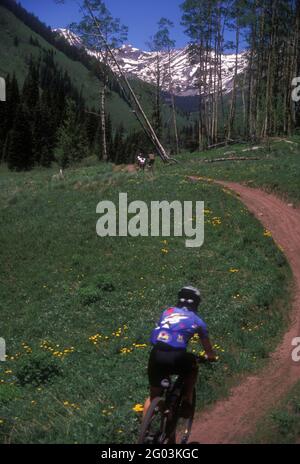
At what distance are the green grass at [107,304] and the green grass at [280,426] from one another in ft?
4.89

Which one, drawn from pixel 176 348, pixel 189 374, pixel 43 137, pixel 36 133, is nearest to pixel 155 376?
pixel 176 348

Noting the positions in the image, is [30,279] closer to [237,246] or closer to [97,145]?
[237,246]

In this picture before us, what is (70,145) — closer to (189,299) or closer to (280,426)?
(189,299)

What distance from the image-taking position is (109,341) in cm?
1286

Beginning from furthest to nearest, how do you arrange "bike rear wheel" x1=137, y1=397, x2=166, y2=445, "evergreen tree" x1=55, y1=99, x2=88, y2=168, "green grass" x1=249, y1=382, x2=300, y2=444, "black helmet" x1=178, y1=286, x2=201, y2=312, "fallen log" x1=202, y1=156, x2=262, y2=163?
"evergreen tree" x1=55, y1=99, x2=88, y2=168 < "fallen log" x1=202, y1=156, x2=262, y2=163 < "green grass" x1=249, y1=382, x2=300, y2=444 < "black helmet" x1=178, y1=286, x2=201, y2=312 < "bike rear wheel" x1=137, y1=397, x2=166, y2=445

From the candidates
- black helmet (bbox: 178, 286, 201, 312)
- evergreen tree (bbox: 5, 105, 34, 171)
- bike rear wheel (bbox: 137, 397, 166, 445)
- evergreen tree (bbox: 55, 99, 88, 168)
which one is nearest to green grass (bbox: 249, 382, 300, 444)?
bike rear wheel (bbox: 137, 397, 166, 445)

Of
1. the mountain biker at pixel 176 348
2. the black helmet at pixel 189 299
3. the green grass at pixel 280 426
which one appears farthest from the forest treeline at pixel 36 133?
the mountain biker at pixel 176 348

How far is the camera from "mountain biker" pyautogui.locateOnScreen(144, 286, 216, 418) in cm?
678

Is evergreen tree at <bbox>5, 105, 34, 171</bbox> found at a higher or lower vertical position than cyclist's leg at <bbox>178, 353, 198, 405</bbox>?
higher

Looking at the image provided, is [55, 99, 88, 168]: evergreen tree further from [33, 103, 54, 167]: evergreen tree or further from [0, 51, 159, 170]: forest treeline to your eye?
[33, 103, 54, 167]: evergreen tree

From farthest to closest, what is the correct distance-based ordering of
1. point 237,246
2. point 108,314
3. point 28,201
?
1. point 28,201
2. point 237,246
3. point 108,314

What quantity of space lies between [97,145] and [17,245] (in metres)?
86.6

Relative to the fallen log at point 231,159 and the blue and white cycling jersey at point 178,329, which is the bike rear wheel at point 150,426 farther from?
the fallen log at point 231,159
